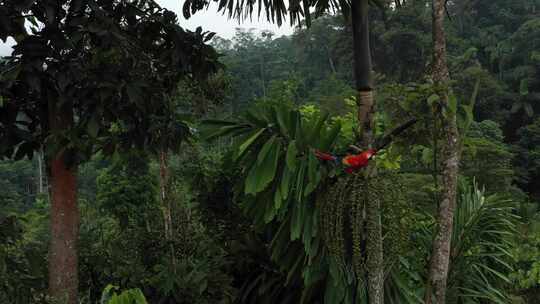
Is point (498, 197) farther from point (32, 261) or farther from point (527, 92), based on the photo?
point (527, 92)

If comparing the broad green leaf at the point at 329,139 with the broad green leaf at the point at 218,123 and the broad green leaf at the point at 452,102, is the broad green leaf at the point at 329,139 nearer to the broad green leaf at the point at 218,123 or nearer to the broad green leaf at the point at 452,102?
the broad green leaf at the point at 218,123

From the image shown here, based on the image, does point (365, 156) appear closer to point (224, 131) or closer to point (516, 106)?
point (224, 131)

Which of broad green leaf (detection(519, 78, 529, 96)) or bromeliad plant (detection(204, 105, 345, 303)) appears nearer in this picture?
bromeliad plant (detection(204, 105, 345, 303))

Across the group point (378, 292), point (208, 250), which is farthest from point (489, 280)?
point (208, 250)

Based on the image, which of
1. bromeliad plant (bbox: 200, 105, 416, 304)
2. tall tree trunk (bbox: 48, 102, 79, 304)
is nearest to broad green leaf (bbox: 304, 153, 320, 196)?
bromeliad plant (bbox: 200, 105, 416, 304)

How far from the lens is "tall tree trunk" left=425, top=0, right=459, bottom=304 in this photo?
2.91 metres

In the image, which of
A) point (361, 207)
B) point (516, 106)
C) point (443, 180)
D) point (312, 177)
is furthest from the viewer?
point (516, 106)

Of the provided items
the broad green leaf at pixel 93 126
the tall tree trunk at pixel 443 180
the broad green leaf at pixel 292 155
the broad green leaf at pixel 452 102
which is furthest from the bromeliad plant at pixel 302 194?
the broad green leaf at pixel 93 126

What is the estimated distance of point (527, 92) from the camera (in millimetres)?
22688

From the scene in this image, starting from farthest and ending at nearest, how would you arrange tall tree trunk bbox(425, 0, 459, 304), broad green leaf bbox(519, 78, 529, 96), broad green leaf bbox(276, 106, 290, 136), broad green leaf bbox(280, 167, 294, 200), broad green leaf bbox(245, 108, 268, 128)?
broad green leaf bbox(519, 78, 529, 96) < broad green leaf bbox(245, 108, 268, 128) < broad green leaf bbox(276, 106, 290, 136) < broad green leaf bbox(280, 167, 294, 200) < tall tree trunk bbox(425, 0, 459, 304)

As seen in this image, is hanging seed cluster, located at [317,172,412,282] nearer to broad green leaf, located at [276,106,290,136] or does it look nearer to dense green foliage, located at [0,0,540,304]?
dense green foliage, located at [0,0,540,304]

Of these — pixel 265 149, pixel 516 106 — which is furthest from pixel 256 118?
pixel 516 106

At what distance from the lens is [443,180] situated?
2.92 m

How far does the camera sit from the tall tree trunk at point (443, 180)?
291 cm
